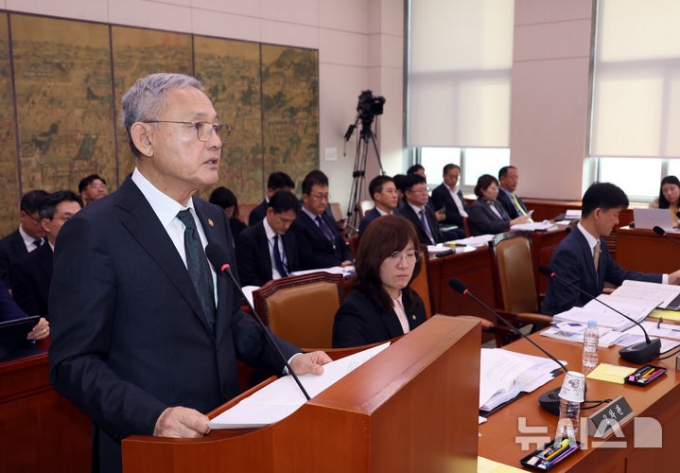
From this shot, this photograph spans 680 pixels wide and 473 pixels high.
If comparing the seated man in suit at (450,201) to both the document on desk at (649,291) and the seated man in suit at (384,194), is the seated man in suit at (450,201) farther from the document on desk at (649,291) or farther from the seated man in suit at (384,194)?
the document on desk at (649,291)

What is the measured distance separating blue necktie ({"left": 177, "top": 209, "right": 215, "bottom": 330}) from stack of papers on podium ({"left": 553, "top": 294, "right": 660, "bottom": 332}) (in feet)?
6.54

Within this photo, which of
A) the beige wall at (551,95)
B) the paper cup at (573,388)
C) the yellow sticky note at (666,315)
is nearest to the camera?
the paper cup at (573,388)

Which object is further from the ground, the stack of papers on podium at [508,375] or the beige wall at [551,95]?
the beige wall at [551,95]

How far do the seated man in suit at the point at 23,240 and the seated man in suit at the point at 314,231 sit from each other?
1862mm

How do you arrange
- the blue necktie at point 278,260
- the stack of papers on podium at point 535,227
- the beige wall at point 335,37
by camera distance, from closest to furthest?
the blue necktie at point 278,260 → the stack of papers on podium at point 535,227 → the beige wall at point 335,37

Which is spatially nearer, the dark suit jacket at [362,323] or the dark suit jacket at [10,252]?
the dark suit jacket at [362,323]

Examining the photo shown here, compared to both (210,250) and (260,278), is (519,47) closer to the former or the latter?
(260,278)

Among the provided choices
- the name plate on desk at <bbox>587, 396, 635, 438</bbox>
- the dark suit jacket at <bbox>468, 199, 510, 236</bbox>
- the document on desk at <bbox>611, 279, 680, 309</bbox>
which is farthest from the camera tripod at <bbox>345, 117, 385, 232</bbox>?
the name plate on desk at <bbox>587, 396, 635, 438</bbox>

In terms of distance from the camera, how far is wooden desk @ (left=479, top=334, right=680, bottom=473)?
174cm

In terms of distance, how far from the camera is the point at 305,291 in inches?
114

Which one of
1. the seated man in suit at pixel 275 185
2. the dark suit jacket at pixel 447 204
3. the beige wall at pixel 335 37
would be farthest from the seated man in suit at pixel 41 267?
the dark suit jacket at pixel 447 204

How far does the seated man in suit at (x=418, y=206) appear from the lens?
6023mm

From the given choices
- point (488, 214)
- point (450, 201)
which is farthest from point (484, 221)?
point (450, 201)

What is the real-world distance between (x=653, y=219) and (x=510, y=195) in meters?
2.05
